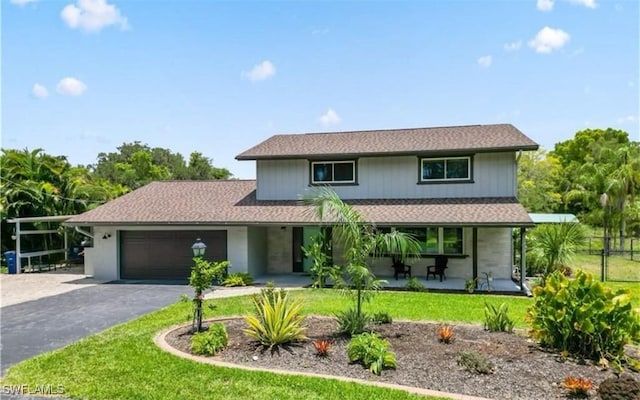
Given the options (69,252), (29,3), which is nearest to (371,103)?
(29,3)

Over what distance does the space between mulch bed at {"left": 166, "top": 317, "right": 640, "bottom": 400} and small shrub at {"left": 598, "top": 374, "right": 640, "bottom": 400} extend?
18 cm

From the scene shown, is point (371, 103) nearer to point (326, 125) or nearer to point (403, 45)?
point (403, 45)

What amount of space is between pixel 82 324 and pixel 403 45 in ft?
41.2

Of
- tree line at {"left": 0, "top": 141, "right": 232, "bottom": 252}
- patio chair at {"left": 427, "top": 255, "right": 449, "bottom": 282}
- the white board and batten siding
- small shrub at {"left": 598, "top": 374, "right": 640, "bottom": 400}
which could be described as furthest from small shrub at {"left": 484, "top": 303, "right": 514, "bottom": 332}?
tree line at {"left": 0, "top": 141, "right": 232, "bottom": 252}

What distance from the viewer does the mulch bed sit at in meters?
5.40

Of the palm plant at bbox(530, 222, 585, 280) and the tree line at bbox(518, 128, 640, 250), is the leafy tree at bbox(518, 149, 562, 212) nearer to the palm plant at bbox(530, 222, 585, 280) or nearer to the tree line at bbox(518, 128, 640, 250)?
the tree line at bbox(518, 128, 640, 250)

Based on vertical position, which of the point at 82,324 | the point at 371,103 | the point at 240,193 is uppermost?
the point at 371,103

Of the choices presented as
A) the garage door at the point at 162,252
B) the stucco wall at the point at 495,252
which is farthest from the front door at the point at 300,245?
the stucco wall at the point at 495,252

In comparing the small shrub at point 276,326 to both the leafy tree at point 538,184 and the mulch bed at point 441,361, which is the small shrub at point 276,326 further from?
the leafy tree at point 538,184

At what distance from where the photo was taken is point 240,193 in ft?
60.5

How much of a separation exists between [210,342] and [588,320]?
19.4ft

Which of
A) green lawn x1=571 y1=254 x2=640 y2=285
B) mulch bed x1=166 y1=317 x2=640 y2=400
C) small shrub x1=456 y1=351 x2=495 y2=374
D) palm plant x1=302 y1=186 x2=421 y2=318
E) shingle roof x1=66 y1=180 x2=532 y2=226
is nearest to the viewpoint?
mulch bed x1=166 y1=317 x2=640 y2=400

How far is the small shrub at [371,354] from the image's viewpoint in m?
5.97

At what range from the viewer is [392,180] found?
640 inches
